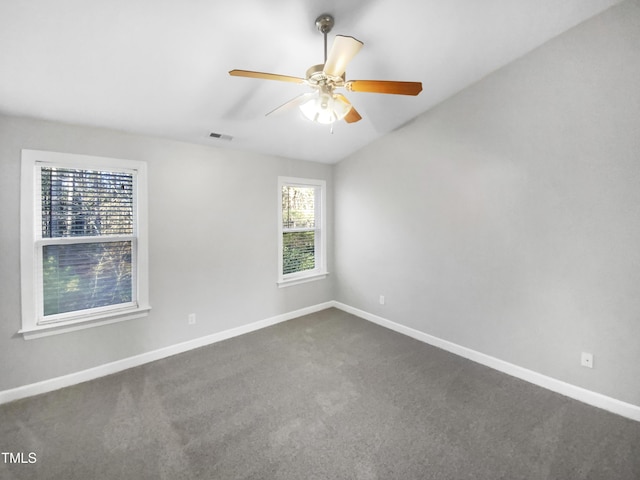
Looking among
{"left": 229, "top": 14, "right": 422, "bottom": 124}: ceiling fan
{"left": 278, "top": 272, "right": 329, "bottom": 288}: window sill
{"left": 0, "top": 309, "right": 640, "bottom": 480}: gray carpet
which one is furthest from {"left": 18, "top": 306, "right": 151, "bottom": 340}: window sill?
{"left": 229, "top": 14, "right": 422, "bottom": 124}: ceiling fan

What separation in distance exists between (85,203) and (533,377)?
14.0 ft

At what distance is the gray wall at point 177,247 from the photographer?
2.23 meters

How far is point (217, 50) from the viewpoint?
190cm

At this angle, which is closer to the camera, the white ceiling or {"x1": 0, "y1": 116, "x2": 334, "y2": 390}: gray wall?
the white ceiling

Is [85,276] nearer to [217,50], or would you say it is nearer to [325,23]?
[217,50]

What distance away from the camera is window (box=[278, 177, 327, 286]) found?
3922 mm

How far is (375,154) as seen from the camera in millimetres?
3746

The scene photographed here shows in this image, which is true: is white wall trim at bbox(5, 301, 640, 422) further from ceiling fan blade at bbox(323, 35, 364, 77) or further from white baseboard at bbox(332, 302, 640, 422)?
ceiling fan blade at bbox(323, 35, 364, 77)

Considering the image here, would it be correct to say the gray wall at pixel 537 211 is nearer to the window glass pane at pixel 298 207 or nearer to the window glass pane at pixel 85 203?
the window glass pane at pixel 298 207

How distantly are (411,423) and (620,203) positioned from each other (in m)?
2.19

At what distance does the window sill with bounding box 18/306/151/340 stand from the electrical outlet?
3.85m

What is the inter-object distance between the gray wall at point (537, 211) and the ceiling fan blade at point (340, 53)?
1863 mm

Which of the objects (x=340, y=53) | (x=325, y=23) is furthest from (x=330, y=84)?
(x=325, y=23)

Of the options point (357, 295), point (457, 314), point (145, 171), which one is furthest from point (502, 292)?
point (145, 171)
